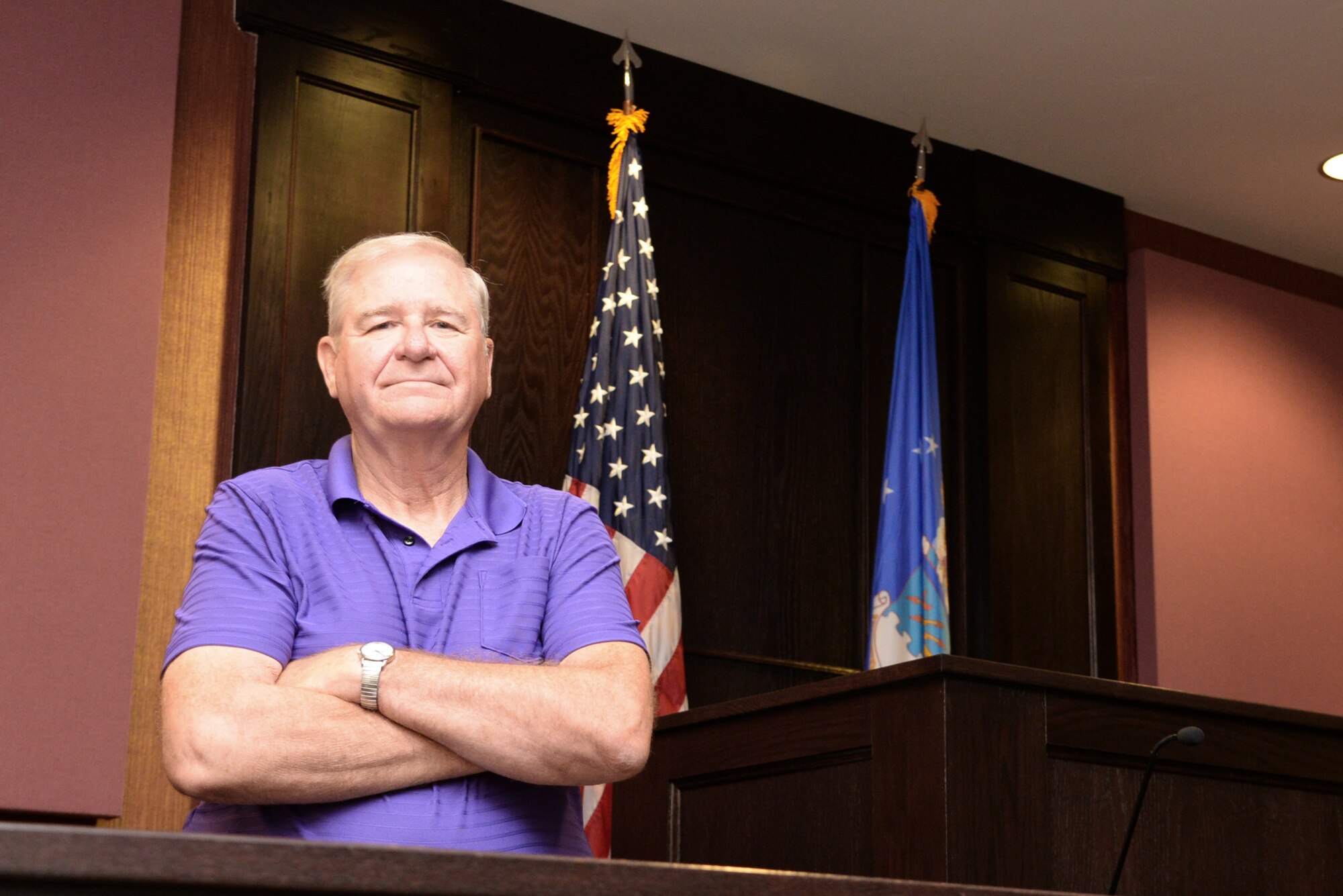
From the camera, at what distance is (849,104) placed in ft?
15.7

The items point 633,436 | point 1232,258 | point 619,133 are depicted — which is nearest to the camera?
point 633,436

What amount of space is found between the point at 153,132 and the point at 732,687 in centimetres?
212

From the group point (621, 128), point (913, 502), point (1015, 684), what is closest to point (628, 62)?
point (621, 128)

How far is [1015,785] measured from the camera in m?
2.25

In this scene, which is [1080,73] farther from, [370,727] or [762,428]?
[370,727]

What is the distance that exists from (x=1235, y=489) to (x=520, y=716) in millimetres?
4445

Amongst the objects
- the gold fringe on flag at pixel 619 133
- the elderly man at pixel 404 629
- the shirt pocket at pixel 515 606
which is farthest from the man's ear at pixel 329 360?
the gold fringe on flag at pixel 619 133

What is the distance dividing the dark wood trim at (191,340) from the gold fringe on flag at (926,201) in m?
1.98

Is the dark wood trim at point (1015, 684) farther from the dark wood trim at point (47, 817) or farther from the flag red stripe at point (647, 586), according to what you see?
the dark wood trim at point (47, 817)

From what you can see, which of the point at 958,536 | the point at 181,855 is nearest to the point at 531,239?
the point at 958,536

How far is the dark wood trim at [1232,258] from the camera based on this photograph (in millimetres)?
5488

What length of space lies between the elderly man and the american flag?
1920 millimetres

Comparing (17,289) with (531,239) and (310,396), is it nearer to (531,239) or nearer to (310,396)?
(310,396)

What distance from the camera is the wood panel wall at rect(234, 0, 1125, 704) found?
3855mm
